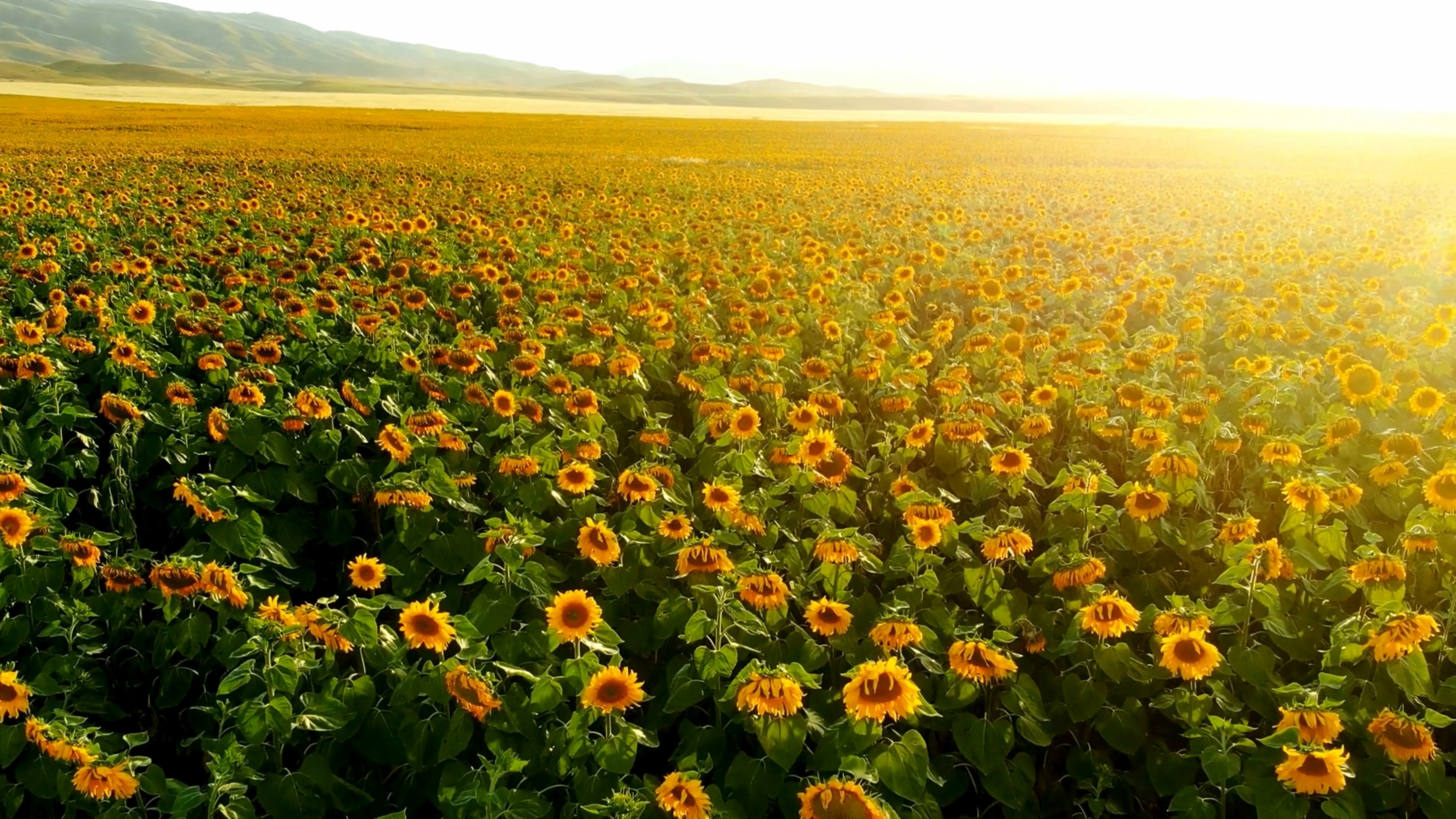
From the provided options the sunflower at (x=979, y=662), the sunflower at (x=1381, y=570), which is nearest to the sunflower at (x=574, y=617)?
the sunflower at (x=979, y=662)

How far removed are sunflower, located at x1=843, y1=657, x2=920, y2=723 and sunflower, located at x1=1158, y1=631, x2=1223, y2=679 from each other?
1.00 m

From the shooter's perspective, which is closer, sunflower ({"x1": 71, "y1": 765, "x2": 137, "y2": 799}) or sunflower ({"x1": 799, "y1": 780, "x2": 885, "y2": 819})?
sunflower ({"x1": 799, "y1": 780, "x2": 885, "y2": 819})

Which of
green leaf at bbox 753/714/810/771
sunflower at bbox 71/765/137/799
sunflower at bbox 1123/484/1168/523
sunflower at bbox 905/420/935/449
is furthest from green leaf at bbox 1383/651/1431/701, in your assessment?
sunflower at bbox 71/765/137/799

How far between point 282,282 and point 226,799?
5.93 m

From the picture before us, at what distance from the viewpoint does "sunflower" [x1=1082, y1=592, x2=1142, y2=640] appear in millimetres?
3262

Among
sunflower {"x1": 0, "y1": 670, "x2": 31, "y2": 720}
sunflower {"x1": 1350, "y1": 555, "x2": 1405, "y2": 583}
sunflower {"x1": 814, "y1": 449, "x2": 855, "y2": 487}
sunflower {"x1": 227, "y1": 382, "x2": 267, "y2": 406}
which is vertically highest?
sunflower {"x1": 227, "y1": 382, "x2": 267, "y2": 406}

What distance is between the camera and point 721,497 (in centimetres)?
405

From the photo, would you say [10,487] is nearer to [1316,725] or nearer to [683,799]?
[683,799]

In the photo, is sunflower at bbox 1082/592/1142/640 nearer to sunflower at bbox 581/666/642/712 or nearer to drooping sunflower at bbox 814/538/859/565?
drooping sunflower at bbox 814/538/859/565

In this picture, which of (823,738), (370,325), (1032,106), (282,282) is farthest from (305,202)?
(1032,106)

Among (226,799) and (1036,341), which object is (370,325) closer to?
(226,799)

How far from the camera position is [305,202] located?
13.2 metres

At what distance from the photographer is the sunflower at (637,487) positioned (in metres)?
4.01

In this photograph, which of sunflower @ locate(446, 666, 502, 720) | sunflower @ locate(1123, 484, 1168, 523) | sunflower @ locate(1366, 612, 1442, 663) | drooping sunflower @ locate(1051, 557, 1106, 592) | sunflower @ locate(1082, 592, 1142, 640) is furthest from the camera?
sunflower @ locate(1123, 484, 1168, 523)
